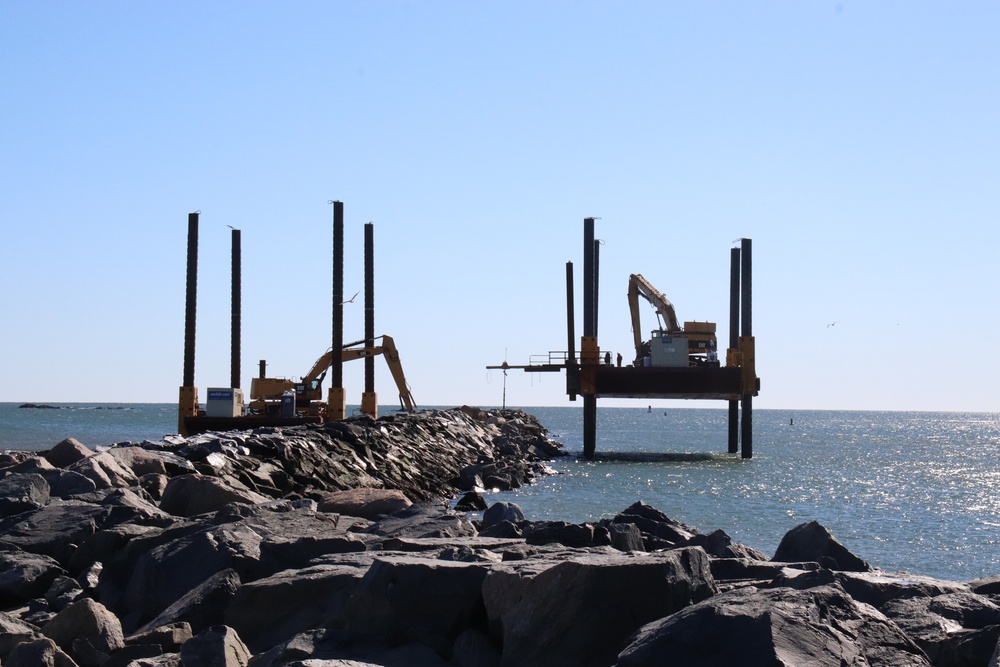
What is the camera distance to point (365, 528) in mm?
10719

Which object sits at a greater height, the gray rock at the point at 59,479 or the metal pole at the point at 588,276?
the metal pole at the point at 588,276

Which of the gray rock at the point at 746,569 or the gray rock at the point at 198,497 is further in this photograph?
the gray rock at the point at 198,497

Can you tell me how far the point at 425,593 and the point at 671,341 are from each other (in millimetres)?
35211

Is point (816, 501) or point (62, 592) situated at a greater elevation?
point (62, 592)

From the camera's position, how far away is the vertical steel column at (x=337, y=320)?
34.2 meters

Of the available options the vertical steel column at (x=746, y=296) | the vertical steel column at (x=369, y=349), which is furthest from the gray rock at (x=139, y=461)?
the vertical steel column at (x=746, y=296)

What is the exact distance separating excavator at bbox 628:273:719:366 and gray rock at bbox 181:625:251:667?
35.5m

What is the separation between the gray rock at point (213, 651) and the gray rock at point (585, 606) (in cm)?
153

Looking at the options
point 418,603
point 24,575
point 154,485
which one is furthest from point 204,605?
point 154,485

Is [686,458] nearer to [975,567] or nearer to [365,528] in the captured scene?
[975,567]

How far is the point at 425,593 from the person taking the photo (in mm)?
6648

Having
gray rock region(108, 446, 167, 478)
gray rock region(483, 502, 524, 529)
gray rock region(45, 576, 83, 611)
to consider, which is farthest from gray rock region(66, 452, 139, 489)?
gray rock region(483, 502, 524, 529)

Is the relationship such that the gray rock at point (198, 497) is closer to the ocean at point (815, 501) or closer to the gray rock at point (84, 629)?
→ the gray rock at point (84, 629)

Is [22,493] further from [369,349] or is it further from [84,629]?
[369,349]
